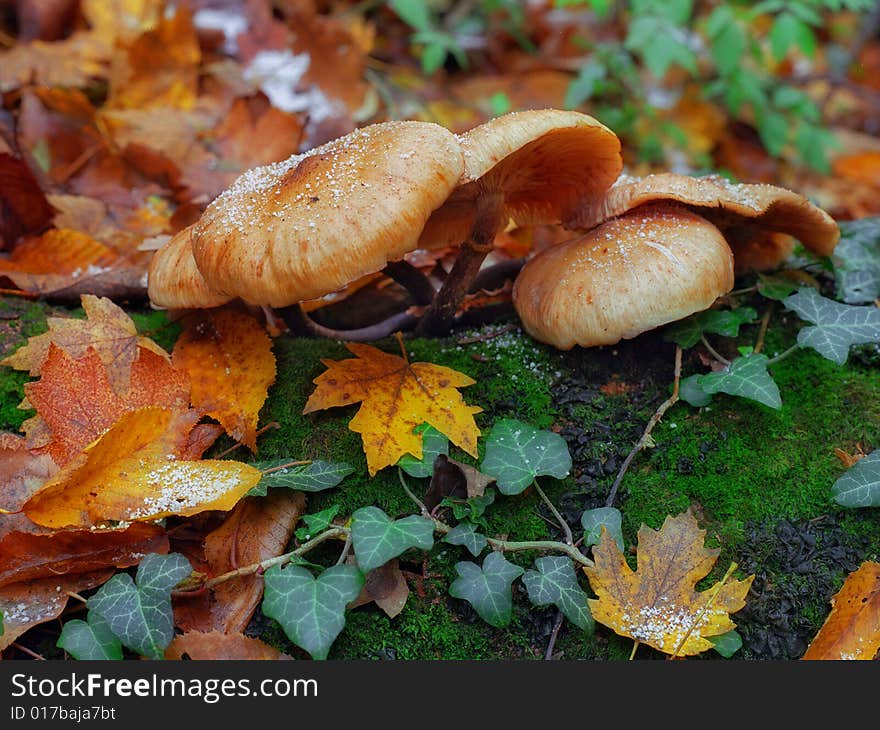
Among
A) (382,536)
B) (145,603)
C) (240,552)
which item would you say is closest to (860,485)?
(382,536)

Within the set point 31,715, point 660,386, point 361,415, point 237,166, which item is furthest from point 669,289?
point 237,166

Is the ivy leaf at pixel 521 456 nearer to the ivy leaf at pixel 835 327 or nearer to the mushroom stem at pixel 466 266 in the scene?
the mushroom stem at pixel 466 266

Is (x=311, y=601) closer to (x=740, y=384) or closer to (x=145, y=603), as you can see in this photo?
(x=145, y=603)

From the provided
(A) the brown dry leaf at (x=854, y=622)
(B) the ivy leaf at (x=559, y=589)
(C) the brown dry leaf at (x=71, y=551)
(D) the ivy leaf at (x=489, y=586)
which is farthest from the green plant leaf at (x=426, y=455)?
(A) the brown dry leaf at (x=854, y=622)

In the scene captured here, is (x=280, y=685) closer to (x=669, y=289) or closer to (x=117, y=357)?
(x=117, y=357)

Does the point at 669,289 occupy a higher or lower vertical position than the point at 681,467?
higher

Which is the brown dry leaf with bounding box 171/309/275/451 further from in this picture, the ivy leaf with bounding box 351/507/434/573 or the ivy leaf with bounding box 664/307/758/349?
the ivy leaf with bounding box 664/307/758/349
